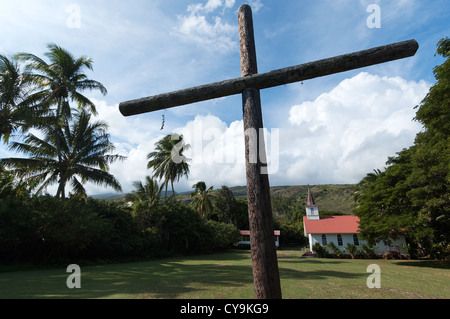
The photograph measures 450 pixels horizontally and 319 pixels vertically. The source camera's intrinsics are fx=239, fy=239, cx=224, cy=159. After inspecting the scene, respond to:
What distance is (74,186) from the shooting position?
17250 millimetres

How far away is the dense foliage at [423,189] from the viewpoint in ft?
37.7

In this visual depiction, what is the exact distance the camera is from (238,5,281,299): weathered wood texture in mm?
2490

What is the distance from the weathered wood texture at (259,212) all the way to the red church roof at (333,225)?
25.8m

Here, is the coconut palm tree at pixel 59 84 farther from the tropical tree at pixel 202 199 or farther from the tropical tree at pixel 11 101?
the tropical tree at pixel 202 199

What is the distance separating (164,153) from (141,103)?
24.2 metres

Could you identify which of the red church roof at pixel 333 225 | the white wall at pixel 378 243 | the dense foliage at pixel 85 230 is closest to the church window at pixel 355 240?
the white wall at pixel 378 243

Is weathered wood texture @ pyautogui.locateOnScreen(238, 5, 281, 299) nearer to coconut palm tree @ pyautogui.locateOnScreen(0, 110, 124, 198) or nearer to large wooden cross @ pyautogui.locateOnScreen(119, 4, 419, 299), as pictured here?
large wooden cross @ pyautogui.locateOnScreen(119, 4, 419, 299)

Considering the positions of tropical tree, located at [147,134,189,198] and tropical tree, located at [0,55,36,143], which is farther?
tropical tree, located at [147,134,189,198]

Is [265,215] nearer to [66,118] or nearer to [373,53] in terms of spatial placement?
[373,53]

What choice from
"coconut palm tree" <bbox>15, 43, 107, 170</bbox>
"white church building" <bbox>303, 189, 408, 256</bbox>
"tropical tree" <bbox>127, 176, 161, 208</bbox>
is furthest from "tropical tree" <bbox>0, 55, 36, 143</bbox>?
"white church building" <bbox>303, 189, 408, 256</bbox>

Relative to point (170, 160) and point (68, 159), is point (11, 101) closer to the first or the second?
point (68, 159)

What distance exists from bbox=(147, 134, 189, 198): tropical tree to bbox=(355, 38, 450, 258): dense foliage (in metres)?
17.7

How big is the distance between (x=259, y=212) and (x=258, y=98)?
1.37 m
